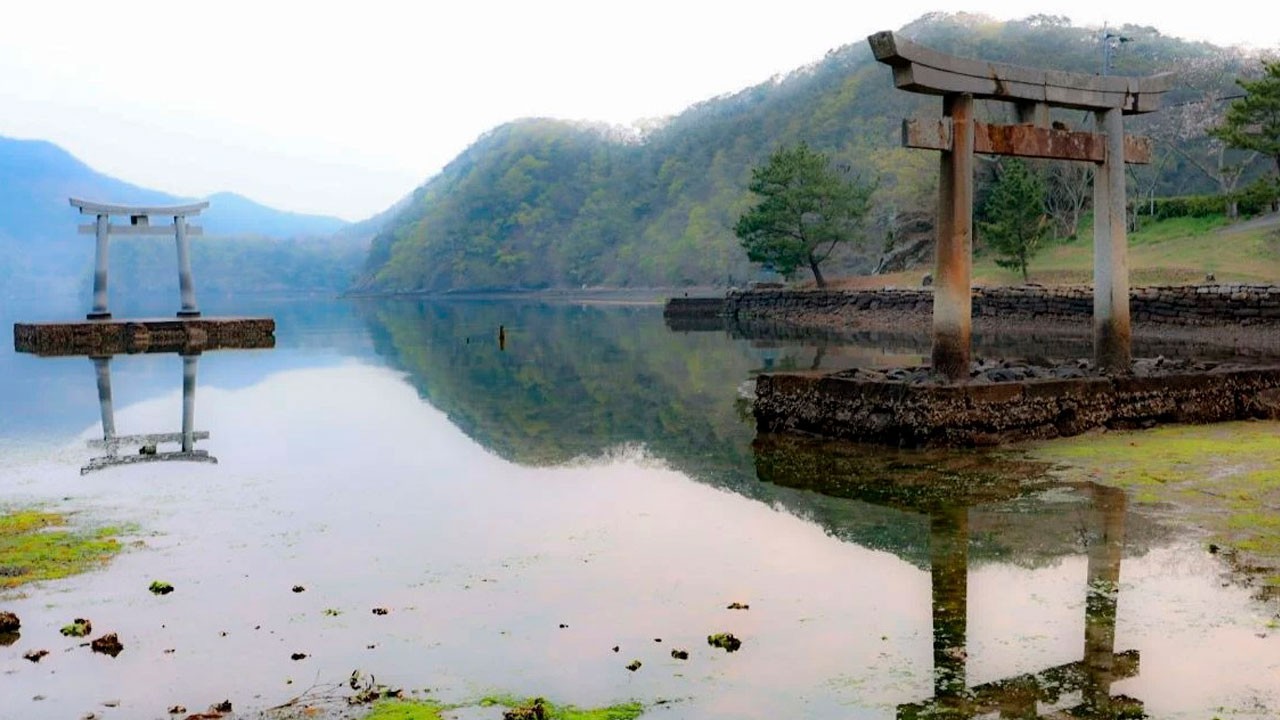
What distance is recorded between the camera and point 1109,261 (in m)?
17.2

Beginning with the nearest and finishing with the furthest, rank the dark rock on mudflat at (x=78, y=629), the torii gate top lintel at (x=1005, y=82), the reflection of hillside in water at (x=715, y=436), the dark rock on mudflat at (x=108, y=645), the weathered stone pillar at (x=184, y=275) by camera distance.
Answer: the dark rock on mudflat at (x=108, y=645), the dark rock on mudflat at (x=78, y=629), the reflection of hillside in water at (x=715, y=436), the torii gate top lintel at (x=1005, y=82), the weathered stone pillar at (x=184, y=275)

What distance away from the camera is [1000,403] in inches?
583

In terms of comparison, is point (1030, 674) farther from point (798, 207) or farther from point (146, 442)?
point (798, 207)

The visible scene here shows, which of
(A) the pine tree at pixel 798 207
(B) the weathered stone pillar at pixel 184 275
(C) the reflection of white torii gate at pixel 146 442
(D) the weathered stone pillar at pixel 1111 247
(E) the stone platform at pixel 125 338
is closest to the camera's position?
(C) the reflection of white torii gate at pixel 146 442

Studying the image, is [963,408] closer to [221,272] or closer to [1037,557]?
[1037,557]

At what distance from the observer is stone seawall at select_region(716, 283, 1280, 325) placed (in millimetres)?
31094

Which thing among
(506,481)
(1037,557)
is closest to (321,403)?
(506,481)

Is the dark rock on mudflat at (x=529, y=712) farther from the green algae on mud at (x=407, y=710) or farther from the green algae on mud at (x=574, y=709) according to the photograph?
the green algae on mud at (x=407, y=710)

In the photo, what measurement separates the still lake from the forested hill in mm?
46421

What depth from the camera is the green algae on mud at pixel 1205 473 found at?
9875 mm

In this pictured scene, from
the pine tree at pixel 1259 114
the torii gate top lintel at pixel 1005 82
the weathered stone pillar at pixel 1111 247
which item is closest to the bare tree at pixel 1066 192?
the pine tree at pixel 1259 114

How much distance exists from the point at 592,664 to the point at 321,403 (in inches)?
651

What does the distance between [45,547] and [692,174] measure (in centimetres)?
10951

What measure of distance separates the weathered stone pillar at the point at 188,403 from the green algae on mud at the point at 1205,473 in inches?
459
